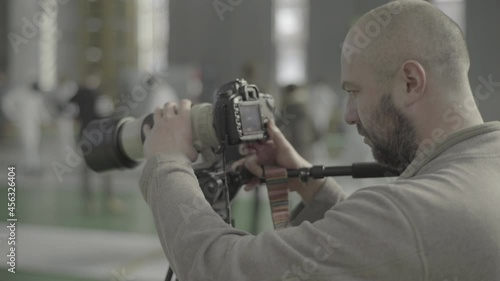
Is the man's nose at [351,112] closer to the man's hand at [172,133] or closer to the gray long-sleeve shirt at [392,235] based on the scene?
the gray long-sleeve shirt at [392,235]

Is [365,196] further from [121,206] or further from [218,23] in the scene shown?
[218,23]

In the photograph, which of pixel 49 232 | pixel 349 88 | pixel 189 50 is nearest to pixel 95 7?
pixel 189 50

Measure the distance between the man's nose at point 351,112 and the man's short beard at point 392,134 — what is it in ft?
0.17

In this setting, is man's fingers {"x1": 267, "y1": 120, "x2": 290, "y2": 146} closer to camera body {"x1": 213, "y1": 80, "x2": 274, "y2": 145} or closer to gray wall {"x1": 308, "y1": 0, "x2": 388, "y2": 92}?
camera body {"x1": 213, "y1": 80, "x2": 274, "y2": 145}

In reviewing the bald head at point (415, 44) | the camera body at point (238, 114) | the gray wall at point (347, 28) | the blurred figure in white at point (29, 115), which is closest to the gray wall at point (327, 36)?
the gray wall at point (347, 28)

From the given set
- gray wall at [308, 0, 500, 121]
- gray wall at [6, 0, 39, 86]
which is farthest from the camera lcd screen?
gray wall at [6, 0, 39, 86]

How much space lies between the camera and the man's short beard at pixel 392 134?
3.64ft

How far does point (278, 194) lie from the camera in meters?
1.48

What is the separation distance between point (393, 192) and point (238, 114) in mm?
459

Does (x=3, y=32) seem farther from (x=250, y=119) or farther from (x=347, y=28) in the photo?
(x=250, y=119)

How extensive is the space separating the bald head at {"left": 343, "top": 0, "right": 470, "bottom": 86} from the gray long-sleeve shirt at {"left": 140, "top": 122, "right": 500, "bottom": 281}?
12 centimetres

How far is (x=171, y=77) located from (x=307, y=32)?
6.66 m

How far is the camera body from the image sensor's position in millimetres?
1336

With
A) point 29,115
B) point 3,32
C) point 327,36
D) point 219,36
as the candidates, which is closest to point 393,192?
point 29,115
